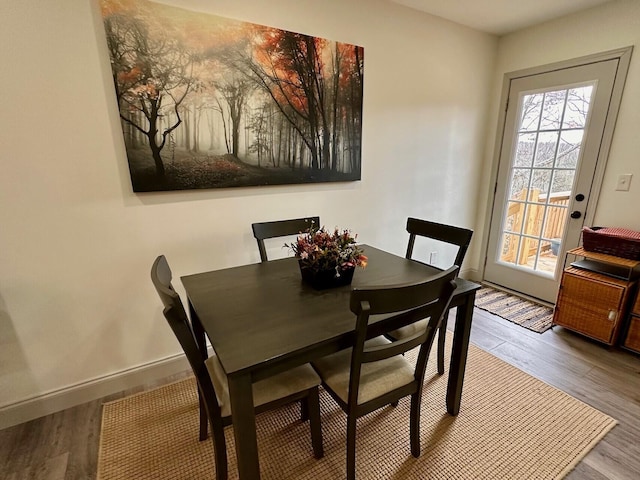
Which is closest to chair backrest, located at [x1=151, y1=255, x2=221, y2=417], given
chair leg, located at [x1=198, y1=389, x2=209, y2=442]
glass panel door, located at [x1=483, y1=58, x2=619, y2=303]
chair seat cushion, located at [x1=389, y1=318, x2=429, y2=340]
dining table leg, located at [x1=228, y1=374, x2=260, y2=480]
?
dining table leg, located at [x1=228, y1=374, x2=260, y2=480]

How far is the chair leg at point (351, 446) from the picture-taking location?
1243 millimetres

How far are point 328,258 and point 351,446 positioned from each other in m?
0.77

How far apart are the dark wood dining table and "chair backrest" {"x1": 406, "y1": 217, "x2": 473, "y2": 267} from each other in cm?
27

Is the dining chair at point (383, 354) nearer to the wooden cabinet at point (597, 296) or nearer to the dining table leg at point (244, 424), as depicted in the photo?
the dining table leg at point (244, 424)

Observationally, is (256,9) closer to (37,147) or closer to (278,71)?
(278,71)

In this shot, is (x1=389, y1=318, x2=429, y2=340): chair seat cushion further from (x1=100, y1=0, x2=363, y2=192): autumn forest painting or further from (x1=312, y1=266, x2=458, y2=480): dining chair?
(x1=100, y1=0, x2=363, y2=192): autumn forest painting

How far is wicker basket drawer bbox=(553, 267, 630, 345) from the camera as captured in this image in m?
2.16

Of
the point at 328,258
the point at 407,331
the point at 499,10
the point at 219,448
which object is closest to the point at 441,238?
the point at 407,331

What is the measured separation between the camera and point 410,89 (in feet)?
8.46

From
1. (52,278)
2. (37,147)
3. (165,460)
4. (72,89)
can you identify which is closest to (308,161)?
(72,89)

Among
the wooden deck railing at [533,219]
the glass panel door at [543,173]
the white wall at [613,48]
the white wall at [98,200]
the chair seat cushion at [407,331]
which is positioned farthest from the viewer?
the wooden deck railing at [533,219]

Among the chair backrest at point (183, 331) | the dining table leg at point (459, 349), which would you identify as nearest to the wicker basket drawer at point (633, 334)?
the dining table leg at point (459, 349)

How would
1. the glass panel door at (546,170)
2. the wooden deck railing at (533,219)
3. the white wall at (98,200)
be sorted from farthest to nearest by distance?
the wooden deck railing at (533,219)
the glass panel door at (546,170)
the white wall at (98,200)

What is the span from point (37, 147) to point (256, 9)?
1.38 m
